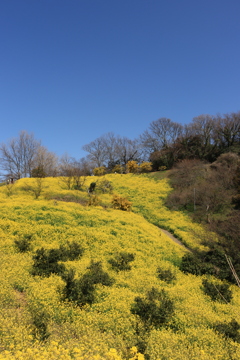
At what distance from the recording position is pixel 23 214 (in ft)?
54.8

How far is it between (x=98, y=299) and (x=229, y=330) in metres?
4.62

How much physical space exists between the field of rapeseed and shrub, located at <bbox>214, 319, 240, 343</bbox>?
0.18 ft

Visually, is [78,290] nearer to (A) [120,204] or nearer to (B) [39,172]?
(A) [120,204]

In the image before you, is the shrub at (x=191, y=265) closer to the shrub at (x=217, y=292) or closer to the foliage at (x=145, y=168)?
the shrub at (x=217, y=292)

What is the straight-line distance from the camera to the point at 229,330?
26.0 ft

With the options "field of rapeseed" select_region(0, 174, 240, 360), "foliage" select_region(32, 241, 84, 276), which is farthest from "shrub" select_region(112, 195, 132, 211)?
"foliage" select_region(32, 241, 84, 276)

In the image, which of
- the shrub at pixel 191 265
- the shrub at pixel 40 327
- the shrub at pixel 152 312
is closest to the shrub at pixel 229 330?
the shrub at pixel 152 312

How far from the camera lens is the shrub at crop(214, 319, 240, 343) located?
7741 millimetres

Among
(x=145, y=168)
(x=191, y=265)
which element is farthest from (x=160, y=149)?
(x=191, y=265)

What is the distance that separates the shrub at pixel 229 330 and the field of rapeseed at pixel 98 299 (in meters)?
0.06

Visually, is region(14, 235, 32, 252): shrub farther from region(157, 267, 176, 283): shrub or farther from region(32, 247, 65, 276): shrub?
region(157, 267, 176, 283): shrub

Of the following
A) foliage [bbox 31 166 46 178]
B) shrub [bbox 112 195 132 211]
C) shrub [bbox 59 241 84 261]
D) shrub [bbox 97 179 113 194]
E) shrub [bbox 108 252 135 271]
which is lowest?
shrub [bbox 108 252 135 271]

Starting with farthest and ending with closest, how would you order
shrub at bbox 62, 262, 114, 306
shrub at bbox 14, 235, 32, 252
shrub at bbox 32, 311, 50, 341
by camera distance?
shrub at bbox 14, 235, 32, 252 < shrub at bbox 62, 262, 114, 306 < shrub at bbox 32, 311, 50, 341

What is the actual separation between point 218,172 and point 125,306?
29.8 meters
